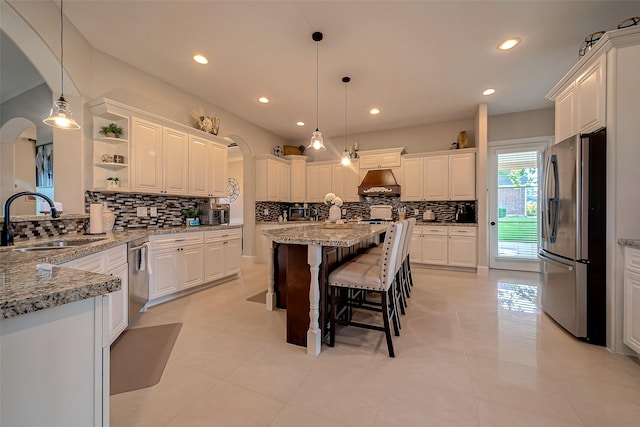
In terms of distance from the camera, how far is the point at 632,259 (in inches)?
73.8

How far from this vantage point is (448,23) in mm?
2477

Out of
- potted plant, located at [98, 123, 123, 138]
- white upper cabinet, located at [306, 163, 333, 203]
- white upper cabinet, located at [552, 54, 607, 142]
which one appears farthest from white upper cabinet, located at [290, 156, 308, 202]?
white upper cabinet, located at [552, 54, 607, 142]

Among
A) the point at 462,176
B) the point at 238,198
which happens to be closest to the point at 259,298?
the point at 462,176

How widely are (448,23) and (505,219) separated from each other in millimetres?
3800

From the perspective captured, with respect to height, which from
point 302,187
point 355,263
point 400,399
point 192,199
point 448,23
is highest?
point 448,23

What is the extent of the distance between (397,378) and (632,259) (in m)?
1.92

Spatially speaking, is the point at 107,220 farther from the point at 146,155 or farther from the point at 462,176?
the point at 462,176

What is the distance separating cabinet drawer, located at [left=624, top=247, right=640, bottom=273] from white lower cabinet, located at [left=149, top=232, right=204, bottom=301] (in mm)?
4140

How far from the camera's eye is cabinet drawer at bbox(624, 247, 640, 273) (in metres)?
1.82

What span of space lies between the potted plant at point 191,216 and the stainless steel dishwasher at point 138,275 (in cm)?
98

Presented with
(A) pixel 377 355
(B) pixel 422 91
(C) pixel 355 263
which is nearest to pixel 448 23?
(B) pixel 422 91

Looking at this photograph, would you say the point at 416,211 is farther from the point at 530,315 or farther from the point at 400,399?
the point at 400,399

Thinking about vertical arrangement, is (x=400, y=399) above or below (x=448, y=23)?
below

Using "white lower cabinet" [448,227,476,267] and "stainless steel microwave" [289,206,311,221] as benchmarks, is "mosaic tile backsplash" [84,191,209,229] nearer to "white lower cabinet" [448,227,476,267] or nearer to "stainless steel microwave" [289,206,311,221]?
"stainless steel microwave" [289,206,311,221]
